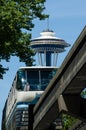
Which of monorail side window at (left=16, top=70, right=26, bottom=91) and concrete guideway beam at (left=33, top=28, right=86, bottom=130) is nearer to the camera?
concrete guideway beam at (left=33, top=28, right=86, bottom=130)

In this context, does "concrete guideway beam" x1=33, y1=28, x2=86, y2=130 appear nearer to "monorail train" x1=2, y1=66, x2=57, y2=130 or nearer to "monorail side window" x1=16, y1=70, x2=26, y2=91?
"monorail train" x1=2, y1=66, x2=57, y2=130

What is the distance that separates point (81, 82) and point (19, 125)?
15460 millimetres

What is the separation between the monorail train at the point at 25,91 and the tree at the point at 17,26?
5.16ft

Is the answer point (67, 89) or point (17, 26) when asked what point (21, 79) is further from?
point (67, 89)

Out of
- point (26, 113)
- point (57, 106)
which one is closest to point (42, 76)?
point (26, 113)

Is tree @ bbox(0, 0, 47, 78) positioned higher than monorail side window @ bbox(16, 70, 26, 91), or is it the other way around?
tree @ bbox(0, 0, 47, 78)

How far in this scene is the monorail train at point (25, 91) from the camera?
3519cm

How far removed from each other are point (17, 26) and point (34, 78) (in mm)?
3696

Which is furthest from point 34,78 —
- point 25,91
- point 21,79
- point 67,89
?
point 67,89

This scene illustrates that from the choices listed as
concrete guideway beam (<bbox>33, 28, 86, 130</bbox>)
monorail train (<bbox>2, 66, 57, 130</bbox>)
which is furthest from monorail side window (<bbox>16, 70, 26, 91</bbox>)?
concrete guideway beam (<bbox>33, 28, 86, 130</bbox>)

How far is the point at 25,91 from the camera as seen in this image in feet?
121

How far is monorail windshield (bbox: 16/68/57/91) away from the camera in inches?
1474

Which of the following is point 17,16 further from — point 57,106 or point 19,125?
point 57,106

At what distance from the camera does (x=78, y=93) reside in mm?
22812
